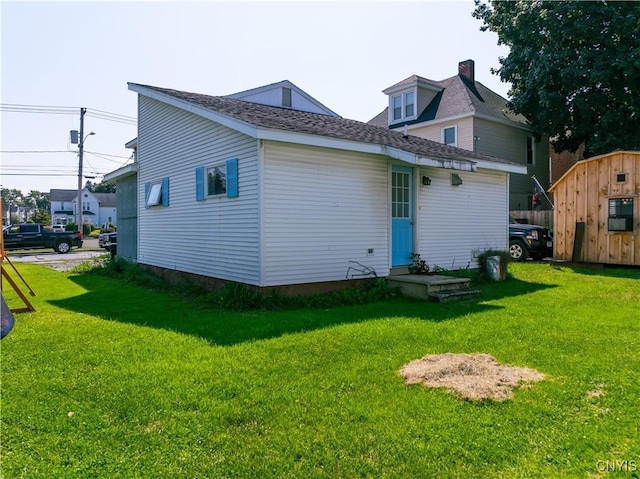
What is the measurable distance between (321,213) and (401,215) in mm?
2366

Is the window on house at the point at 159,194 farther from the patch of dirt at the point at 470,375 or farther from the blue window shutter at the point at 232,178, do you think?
the patch of dirt at the point at 470,375

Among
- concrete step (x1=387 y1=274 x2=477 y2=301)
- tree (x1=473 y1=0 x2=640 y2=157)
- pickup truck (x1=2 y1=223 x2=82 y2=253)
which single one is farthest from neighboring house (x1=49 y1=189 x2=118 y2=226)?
concrete step (x1=387 y1=274 x2=477 y2=301)

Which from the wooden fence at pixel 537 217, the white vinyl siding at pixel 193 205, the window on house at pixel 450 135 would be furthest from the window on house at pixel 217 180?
the window on house at pixel 450 135

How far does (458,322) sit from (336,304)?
2412 millimetres

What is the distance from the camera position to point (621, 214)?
1244cm

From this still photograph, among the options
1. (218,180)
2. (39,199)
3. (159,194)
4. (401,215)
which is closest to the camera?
(218,180)

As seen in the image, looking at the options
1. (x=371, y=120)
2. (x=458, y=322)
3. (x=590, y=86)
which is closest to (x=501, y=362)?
(x=458, y=322)

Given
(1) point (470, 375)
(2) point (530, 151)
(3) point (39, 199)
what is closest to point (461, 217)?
(1) point (470, 375)

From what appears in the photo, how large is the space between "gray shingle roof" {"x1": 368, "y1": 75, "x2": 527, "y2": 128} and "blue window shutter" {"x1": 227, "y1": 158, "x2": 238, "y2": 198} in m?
14.8

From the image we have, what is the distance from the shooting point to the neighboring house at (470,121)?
803 inches

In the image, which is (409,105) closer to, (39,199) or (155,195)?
(155,195)

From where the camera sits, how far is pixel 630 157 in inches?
480

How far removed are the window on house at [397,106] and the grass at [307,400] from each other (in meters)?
18.0

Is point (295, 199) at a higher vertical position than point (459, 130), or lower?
lower
